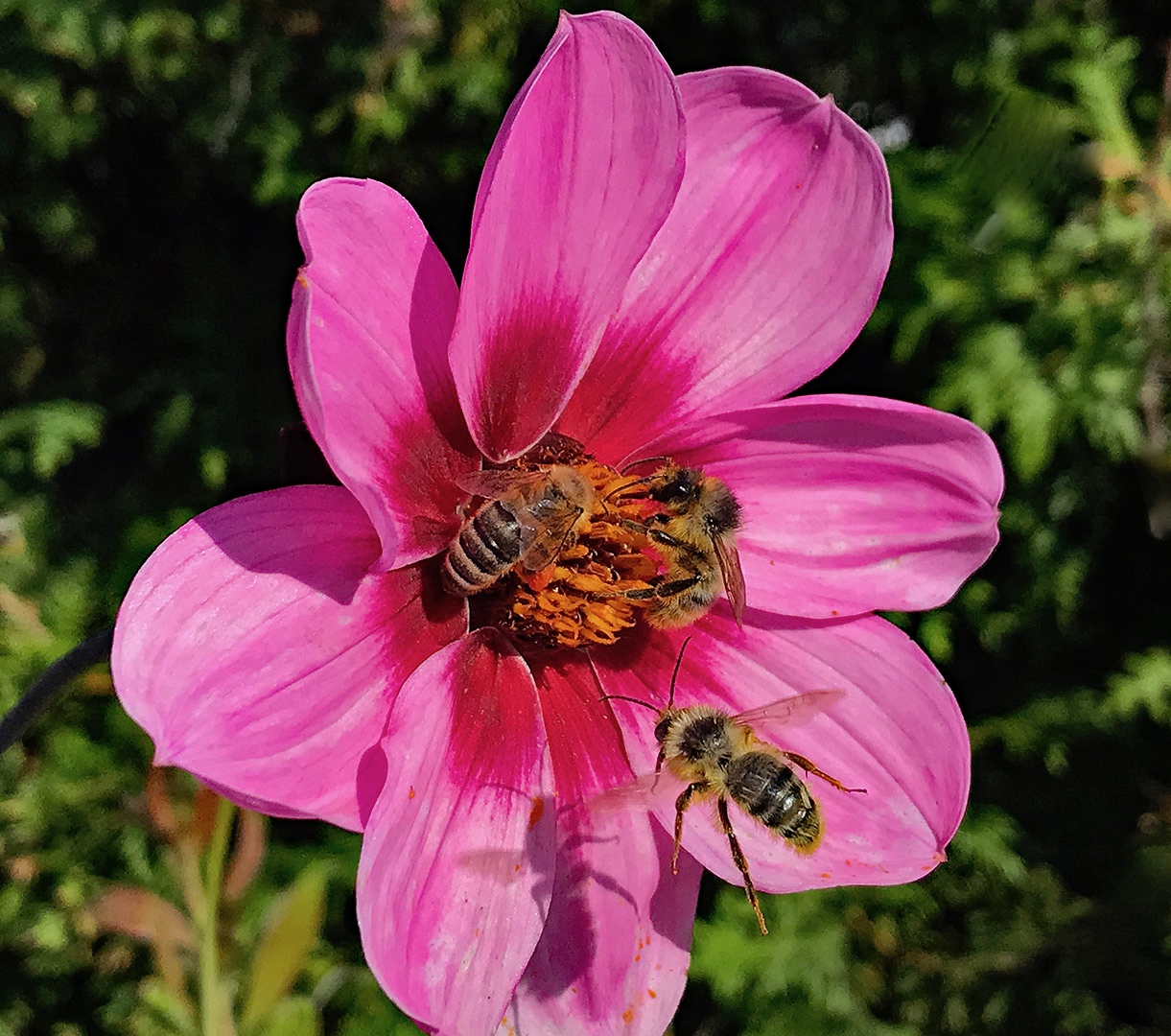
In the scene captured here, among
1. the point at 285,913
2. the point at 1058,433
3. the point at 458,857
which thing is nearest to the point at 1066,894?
the point at 1058,433

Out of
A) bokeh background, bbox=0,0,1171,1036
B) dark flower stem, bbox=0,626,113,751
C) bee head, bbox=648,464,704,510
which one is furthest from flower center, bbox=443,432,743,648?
bokeh background, bbox=0,0,1171,1036

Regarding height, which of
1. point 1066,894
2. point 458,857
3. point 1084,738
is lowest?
point 1066,894

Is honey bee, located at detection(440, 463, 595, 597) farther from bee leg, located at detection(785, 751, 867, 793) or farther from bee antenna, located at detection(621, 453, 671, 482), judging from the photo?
bee leg, located at detection(785, 751, 867, 793)

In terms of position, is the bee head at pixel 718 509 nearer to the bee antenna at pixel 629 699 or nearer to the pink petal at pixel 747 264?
the pink petal at pixel 747 264

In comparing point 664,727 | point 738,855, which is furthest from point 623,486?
point 738,855

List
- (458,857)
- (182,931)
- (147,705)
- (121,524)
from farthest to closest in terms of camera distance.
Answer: (121,524)
(182,931)
(458,857)
(147,705)

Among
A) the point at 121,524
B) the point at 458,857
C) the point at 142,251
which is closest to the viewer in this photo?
the point at 458,857

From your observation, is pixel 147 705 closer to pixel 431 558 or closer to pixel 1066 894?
pixel 431 558
